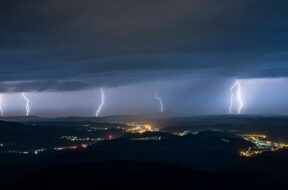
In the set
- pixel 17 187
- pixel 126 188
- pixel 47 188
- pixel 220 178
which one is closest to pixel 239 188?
pixel 220 178

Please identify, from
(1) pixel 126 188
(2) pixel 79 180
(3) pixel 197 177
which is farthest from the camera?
(3) pixel 197 177

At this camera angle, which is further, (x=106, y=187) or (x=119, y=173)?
(x=119, y=173)

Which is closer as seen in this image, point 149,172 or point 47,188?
point 47,188

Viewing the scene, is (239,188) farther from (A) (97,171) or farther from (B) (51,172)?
(B) (51,172)

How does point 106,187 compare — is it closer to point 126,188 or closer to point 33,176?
point 126,188

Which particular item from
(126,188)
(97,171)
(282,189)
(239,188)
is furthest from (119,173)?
(282,189)

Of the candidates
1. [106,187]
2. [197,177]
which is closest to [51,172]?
[106,187]

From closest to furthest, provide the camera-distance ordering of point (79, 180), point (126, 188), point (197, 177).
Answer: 1. point (126, 188)
2. point (79, 180)
3. point (197, 177)
